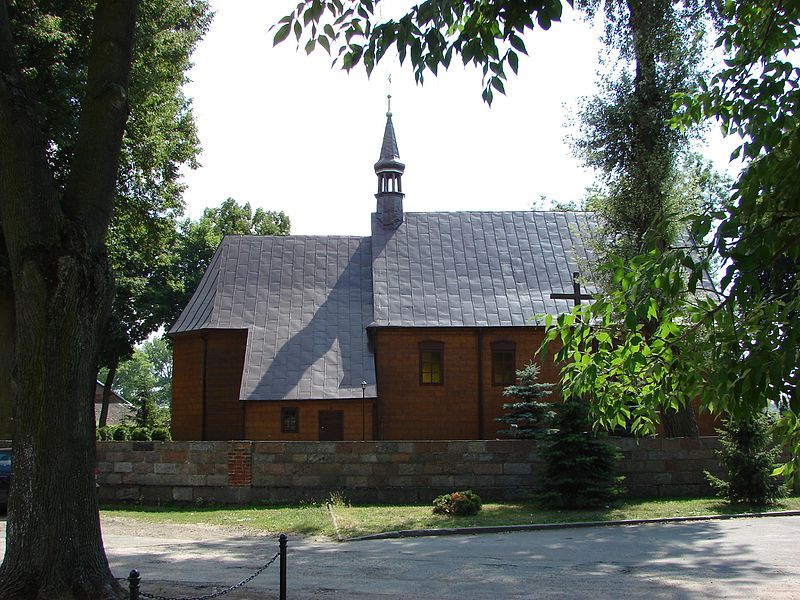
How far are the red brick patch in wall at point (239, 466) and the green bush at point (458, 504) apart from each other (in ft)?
14.9

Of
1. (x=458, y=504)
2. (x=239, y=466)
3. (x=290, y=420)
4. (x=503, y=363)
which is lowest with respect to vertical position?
(x=458, y=504)

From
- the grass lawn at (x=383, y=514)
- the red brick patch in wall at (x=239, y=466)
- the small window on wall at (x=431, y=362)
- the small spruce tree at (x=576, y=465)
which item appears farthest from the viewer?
the small window on wall at (x=431, y=362)

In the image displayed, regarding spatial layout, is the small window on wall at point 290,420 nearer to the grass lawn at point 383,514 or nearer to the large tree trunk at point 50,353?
the grass lawn at point 383,514

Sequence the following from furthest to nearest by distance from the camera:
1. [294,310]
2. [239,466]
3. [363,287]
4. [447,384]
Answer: [363,287], [294,310], [447,384], [239,466]

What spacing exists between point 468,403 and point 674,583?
17.7m

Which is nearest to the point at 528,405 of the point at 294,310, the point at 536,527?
the point at 294,310

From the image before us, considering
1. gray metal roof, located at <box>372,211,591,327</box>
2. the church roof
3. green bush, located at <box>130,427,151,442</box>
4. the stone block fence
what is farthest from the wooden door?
green bush, located at <box>130,427,151,442</box>

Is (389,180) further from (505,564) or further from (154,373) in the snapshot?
(154,373)

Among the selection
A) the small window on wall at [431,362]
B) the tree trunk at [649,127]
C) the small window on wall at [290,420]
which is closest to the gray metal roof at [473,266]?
the small window on wall at [431,362]

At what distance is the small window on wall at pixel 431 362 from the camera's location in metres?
27.4

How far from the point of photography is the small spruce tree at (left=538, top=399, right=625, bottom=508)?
1736 centimetres

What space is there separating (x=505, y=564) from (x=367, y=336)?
17059 millimetres

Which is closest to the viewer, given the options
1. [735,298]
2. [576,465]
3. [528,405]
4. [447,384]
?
[735,298]

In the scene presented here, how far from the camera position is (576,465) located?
57.0ft
